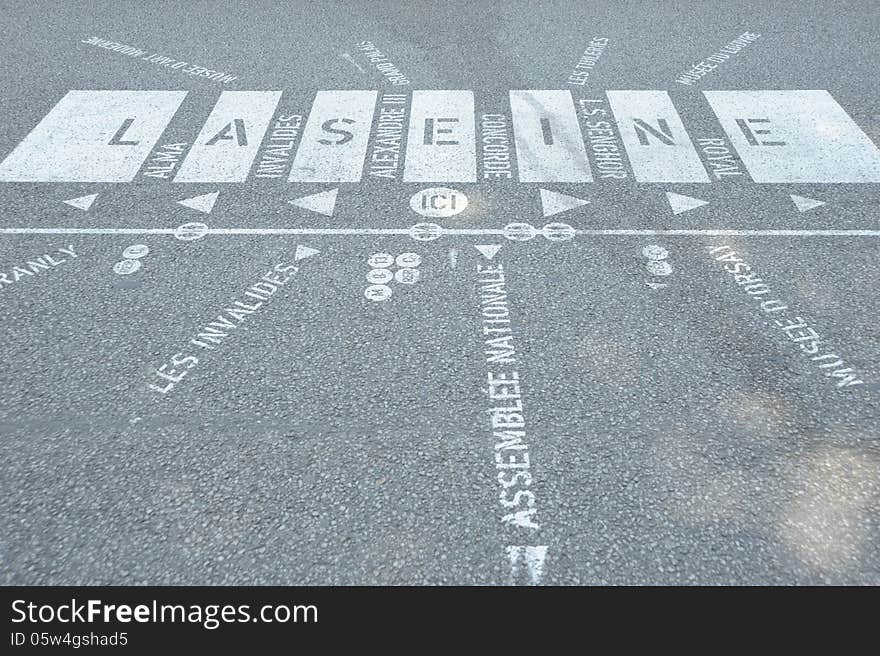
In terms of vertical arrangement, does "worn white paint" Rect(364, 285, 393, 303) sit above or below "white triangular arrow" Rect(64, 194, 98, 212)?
below

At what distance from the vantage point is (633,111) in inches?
277

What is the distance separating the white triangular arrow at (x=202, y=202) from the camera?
18.4ft

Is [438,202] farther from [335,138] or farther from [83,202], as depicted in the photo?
[83,202]

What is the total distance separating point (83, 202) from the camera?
5.66m

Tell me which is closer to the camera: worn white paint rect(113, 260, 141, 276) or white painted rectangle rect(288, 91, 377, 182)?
worn white paint rect(113, 260, 141, 276)

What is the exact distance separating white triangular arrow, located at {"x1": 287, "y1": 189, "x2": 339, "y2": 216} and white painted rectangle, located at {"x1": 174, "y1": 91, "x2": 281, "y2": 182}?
2.05 ft

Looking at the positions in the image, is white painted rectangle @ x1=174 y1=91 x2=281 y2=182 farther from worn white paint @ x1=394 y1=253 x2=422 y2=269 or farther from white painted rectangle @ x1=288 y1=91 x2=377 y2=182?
worn white paint @ x1=394 y1=253 x2=422 y2=269

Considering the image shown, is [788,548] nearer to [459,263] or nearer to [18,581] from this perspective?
[459,263]

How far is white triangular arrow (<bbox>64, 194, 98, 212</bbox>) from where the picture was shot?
5.60 meters

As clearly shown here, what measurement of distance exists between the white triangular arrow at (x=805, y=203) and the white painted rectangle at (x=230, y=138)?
4.26m

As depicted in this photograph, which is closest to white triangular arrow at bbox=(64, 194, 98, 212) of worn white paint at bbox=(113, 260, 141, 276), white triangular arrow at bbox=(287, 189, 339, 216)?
worn white paint at bbox=(113, 260, 141, 276)

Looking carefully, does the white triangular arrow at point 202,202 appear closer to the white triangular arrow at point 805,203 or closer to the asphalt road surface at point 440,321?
the asphalt road surface at point 440,321

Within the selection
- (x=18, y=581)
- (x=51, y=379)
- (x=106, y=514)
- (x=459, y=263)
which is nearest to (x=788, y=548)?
(x=459, y=263)
